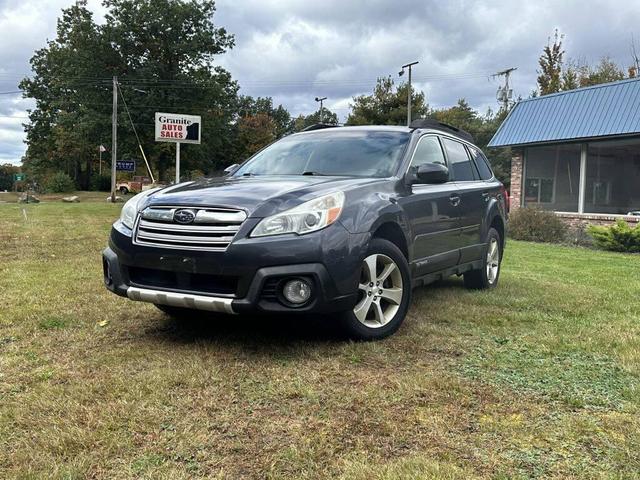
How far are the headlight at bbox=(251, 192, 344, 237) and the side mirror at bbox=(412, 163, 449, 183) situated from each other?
3.41 ft

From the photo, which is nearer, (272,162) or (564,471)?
(564,471)

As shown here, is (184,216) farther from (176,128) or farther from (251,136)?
(251,136)

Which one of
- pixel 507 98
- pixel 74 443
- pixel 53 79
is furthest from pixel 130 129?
pixel 74 443

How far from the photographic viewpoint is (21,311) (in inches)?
184

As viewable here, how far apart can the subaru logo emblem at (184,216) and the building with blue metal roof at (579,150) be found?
571 inches

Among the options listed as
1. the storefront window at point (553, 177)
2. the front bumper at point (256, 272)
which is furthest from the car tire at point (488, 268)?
the storefront window at point (553, 177)

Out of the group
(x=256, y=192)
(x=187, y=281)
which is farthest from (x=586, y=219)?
(x=187, y=281)

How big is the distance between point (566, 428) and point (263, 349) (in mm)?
1905

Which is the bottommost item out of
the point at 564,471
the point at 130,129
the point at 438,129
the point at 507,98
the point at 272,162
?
the point at 564,471

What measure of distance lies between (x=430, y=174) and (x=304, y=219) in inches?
54.2

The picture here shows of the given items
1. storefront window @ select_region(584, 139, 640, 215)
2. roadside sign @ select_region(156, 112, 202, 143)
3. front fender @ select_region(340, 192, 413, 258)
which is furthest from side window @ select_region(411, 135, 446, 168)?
roadside sign @ select_region(156, 112, 202, 143)

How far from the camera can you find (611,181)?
56.9ft

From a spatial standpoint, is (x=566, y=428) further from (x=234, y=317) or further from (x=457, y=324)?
(x=234, y=317)

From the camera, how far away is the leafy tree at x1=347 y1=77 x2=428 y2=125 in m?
40.6
